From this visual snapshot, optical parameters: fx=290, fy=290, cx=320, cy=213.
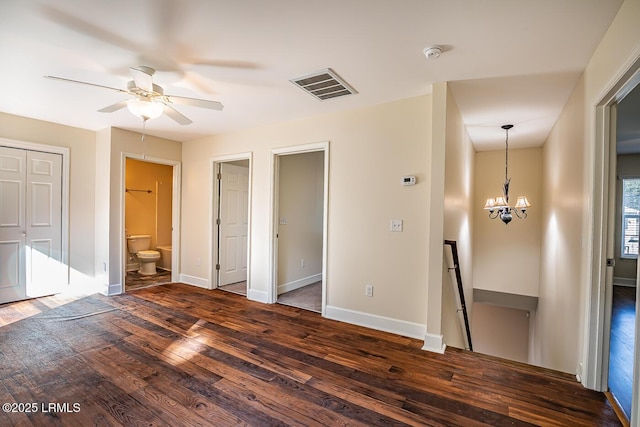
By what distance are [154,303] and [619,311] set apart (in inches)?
268

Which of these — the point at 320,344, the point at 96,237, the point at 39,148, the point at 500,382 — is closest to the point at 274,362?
Answer: the point at 320,344

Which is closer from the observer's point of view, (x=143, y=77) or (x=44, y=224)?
(x=143, y=77)

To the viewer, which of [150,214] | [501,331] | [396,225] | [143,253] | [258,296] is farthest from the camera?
[501,331]

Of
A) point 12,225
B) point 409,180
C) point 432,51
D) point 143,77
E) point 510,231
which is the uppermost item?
point 432,51

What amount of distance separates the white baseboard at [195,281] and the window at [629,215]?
8440 mm

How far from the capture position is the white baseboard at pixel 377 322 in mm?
3064

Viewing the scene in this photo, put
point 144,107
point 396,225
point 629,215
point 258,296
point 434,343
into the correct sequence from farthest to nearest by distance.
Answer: point 629,215 < point 258,296 < point 396,225 < point 434,343 < point 144,107

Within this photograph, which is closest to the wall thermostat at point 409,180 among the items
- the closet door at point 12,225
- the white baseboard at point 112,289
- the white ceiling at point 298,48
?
the white ceiling at point 298,48

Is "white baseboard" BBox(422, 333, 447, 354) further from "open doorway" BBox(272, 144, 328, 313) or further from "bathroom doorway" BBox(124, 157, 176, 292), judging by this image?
"bathroom doorway" BBox(124, 157, 176, 292)

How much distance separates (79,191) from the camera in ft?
14.6

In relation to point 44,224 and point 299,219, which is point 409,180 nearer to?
point 299,219

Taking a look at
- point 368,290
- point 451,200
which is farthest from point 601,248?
point 368,290

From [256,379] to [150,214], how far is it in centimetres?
547

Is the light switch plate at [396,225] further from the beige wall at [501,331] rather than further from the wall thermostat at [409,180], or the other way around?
the beige wall at [501,331]
